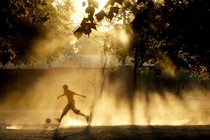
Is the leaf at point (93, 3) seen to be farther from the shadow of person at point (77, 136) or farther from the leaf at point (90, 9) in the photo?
the shadow of person at point (77, 136)

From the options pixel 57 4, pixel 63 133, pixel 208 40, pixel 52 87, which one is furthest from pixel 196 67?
pixel 52 87

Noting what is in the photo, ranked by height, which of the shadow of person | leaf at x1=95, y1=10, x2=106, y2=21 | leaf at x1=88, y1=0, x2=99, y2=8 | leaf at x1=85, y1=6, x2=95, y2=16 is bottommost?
the shadow of person

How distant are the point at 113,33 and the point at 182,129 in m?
16.4

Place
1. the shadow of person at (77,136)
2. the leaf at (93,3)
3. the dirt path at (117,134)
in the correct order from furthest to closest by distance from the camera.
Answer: the shadow of person at (77,136), the dirt path at (117,134), the leaf at (93,3)

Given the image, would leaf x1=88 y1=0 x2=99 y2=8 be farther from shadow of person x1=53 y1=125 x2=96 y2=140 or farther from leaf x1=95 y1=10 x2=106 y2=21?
shadow of person x1=53 y1=125 x2=96 y2=140

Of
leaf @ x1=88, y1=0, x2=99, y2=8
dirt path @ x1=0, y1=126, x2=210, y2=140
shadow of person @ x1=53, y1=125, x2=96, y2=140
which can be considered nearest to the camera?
leaf @ x1=88, y1=0, x2=99, y2=8

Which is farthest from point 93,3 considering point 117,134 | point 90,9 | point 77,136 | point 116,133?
point 116,133

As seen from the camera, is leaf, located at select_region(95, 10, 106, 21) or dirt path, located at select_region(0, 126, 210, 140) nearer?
leaf, located at select_region(95, 10, 106, 21)

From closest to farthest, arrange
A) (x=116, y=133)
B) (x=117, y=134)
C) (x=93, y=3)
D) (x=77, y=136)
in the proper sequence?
(x=93, y=3) → (x=77, y=136) → (x=117, y=134) → (x=116, y=133)

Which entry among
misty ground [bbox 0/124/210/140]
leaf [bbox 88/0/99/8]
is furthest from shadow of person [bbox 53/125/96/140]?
leaf [bbox 88/0/99/8]

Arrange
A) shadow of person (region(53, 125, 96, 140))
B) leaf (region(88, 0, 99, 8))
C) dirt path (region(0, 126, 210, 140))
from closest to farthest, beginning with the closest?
leaf (region(88, 0, 99, 8))
dirt path (region(0, 126, 210, 140))
shadow of person (region(53, 125, 96, 140))

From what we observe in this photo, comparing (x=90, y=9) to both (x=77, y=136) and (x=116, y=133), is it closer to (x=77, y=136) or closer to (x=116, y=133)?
(x=77, y=136)

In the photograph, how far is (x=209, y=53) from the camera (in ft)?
51.9

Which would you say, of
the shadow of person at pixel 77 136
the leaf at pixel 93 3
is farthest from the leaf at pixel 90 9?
the shadow of person at pixel 77 136
